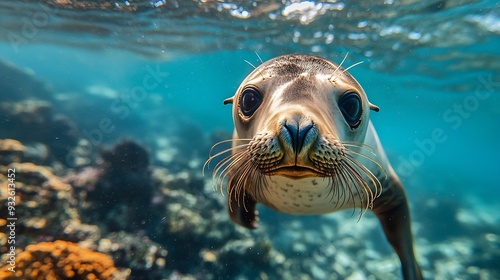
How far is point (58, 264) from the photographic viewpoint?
3258 millimetres

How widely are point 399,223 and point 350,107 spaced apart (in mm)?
1619

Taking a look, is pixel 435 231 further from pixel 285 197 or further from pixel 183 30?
pixel 183 30

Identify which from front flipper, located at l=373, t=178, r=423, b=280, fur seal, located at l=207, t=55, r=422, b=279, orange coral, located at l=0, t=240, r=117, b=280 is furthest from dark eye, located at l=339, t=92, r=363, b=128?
orange coral, located at l=0, t=240, r=117, b=280

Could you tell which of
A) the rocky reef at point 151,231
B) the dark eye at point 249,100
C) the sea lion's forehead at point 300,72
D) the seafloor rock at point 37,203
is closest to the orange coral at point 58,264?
the rocky reef at point 151,231

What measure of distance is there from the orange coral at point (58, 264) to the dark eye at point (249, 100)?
2624mm

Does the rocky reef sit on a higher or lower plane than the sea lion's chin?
lower

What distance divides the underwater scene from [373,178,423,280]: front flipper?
19mm

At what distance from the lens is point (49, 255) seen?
129 inches

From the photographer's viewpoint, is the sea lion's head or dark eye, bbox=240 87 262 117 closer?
the sea lion's head

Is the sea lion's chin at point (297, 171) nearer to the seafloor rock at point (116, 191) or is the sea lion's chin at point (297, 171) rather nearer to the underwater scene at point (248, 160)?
the underwater scene at point (248, 160)

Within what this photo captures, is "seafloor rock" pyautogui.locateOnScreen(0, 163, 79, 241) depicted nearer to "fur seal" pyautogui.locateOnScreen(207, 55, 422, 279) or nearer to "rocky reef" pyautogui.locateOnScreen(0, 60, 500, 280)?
"rocky reef" pyautogui.locateOnScreen(0, 60, 500, 280)

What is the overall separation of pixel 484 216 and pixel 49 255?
1557 cm

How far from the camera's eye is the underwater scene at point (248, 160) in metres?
2.20

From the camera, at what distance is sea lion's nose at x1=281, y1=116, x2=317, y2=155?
56.2 inches
